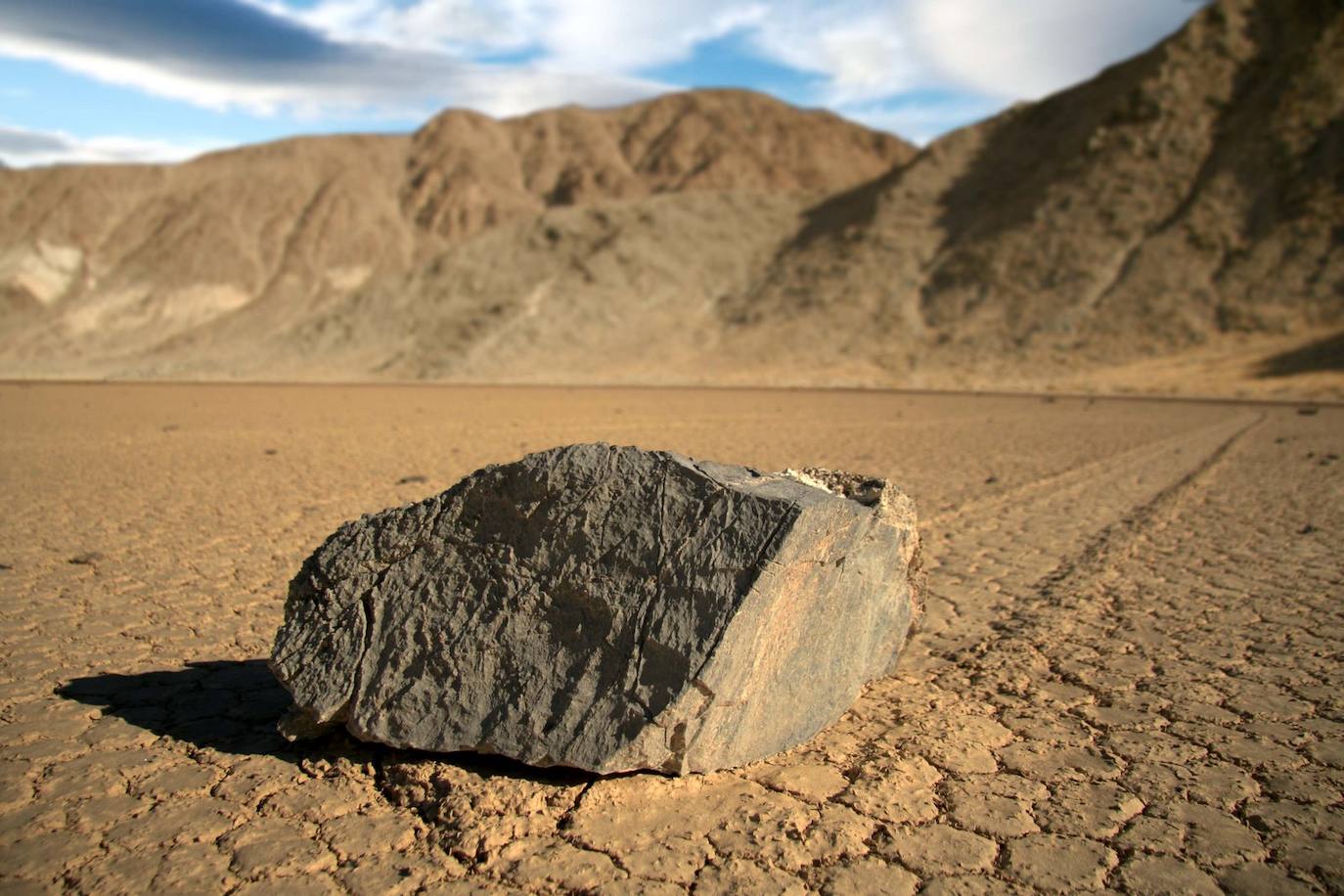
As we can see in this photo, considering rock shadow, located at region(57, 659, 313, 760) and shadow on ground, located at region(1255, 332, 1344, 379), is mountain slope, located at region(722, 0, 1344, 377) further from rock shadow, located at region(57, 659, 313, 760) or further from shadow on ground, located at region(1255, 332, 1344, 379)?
rock shadow, located at region(57, 659, 313, 760)

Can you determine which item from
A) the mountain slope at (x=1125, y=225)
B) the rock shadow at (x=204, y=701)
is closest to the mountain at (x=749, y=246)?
the mountain slope at (x=1125, y=225)

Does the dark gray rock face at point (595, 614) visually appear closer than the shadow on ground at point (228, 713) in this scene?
Yes

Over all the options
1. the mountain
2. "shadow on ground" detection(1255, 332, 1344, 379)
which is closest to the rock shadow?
the mountain

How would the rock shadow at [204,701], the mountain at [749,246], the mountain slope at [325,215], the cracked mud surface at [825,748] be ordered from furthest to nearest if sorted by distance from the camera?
the mountain slope at [325,215] < the mountain at [749,246] < the rock shadow at [204,701] < the cracked mud surface at [825,748]

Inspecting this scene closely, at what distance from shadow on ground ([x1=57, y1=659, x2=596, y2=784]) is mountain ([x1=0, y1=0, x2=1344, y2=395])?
2998cm

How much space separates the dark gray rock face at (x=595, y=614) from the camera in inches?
120

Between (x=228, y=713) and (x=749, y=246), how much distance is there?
4919 cm

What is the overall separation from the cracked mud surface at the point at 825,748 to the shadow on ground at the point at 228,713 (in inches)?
0.6

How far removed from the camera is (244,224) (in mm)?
63844

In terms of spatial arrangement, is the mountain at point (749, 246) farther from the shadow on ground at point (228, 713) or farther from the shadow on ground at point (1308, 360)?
the shadow on ground at point (228, 713)

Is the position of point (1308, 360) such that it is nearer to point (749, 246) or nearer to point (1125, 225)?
point (1125, 225)

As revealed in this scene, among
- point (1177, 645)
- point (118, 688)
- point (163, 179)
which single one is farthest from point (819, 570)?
point (163, 179)

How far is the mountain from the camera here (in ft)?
115

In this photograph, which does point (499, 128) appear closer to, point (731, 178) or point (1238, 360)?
point (731, 178)
